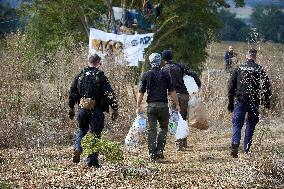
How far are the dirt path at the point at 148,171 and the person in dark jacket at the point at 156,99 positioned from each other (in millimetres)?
298

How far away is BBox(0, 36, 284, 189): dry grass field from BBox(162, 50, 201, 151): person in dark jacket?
0.62m

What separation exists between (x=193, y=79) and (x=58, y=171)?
12.2 feet

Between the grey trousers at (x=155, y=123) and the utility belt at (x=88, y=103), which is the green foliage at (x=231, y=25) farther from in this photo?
the utility belt at (x=88, y=103)

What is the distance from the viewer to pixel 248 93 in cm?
954

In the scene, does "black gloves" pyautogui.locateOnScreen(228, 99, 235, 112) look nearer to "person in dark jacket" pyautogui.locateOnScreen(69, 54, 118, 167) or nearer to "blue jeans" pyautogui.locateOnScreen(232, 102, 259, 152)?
"blue jeans" pyautogui.locateOnScreen(232, 102, 259, 152)

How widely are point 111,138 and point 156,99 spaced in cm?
274

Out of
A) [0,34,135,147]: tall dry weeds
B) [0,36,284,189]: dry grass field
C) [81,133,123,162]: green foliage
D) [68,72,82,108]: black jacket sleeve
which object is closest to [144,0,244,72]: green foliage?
[0,36,284,189]: dry grass field

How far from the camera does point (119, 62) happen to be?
13.7m

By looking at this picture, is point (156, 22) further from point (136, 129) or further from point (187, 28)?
point (136, 129)

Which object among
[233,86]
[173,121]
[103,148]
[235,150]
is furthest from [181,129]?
[103,148]

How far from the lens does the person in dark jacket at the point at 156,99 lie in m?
9.77

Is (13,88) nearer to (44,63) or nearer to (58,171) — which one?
(44,63)

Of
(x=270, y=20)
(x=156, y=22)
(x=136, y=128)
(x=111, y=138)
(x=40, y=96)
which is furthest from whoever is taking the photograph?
(x=270, y=20)

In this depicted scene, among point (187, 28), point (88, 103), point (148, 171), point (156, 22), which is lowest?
point (148, 171)
